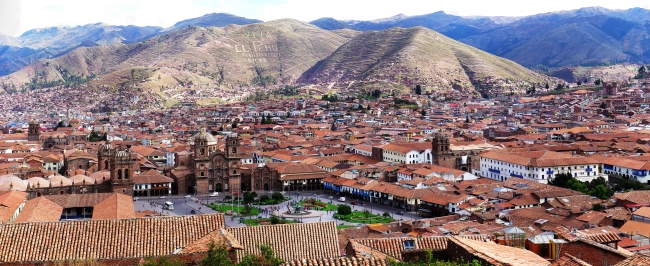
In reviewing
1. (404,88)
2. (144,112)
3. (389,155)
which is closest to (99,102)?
(144,112)

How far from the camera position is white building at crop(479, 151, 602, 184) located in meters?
53.6

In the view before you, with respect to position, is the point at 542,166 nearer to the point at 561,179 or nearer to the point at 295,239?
the point at 561,179

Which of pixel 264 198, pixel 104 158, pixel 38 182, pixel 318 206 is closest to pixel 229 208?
pixel 264 198

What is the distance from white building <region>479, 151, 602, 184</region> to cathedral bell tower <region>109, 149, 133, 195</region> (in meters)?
29.9

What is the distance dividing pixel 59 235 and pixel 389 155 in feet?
166

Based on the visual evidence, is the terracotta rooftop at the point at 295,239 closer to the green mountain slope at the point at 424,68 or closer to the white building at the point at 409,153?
the white building at the point at 409,153

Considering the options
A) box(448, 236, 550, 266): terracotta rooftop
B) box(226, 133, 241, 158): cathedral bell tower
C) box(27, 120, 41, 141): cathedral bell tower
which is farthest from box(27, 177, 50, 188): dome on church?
box(27, 120, 41, 141): cathedral bell tower

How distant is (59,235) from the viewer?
50.3 feet

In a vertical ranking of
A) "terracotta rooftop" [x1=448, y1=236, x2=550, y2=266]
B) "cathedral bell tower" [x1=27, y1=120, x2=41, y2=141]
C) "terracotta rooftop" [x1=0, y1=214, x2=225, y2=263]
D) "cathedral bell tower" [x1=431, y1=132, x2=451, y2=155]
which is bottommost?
"cathedral bell tower" [x1=27, y1=120, x2=41, y2=141]

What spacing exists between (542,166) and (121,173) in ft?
104

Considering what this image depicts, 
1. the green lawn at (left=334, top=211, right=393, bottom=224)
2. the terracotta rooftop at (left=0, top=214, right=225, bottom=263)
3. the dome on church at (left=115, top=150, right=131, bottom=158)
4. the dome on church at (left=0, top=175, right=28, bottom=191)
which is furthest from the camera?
the dome on church at (left=115, top=150, right=131, bottom=158)

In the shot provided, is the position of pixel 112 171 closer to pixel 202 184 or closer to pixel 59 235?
pixel 202 184

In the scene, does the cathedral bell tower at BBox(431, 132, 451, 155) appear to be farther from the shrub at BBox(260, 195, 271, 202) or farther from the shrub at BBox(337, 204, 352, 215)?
the shrub at BBox(337, 204, 352, 215)

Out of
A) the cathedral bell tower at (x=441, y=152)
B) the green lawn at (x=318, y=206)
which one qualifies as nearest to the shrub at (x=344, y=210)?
the green lawn at (x=318, y=206)
